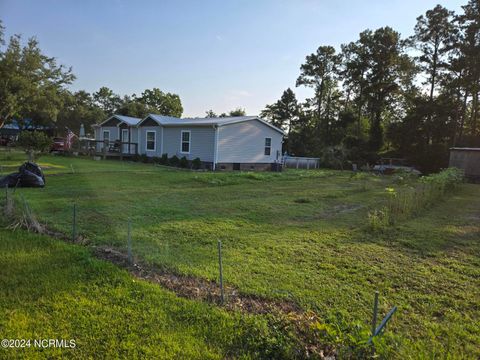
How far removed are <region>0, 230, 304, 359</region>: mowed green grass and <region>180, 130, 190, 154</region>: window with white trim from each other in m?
15.1

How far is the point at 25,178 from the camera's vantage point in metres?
8.85

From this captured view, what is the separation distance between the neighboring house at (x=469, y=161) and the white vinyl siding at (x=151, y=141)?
681 inches

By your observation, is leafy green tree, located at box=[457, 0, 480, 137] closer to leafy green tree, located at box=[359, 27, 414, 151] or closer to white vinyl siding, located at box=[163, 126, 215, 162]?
leafy green tree, located at box=[359, 27, 414, 151]

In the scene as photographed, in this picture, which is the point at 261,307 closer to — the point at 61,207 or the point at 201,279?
the point at 201,279

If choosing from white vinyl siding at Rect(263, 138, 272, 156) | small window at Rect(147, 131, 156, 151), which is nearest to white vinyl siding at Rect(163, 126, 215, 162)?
small window at Rect(147, 131, 156, 151)

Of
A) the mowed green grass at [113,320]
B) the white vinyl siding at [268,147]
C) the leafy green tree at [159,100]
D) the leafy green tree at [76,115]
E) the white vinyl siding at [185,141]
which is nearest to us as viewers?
the mowed green grass at [113,320]

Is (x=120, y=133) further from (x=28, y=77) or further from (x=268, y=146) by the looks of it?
(x=268, y=146)

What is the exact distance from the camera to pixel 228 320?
2633mm

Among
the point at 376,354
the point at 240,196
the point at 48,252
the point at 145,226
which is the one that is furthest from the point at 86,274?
the point at 240,196

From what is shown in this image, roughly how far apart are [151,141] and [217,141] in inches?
223

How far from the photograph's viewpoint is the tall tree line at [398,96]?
22.4 meters

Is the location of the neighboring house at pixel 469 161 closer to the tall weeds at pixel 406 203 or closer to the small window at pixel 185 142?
the tall weeds at pixel 406 203

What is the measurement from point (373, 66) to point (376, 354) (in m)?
29.6

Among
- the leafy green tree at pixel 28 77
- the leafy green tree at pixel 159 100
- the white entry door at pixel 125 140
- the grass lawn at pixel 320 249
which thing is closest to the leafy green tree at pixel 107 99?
the leafy green tree at pixel 159 100
